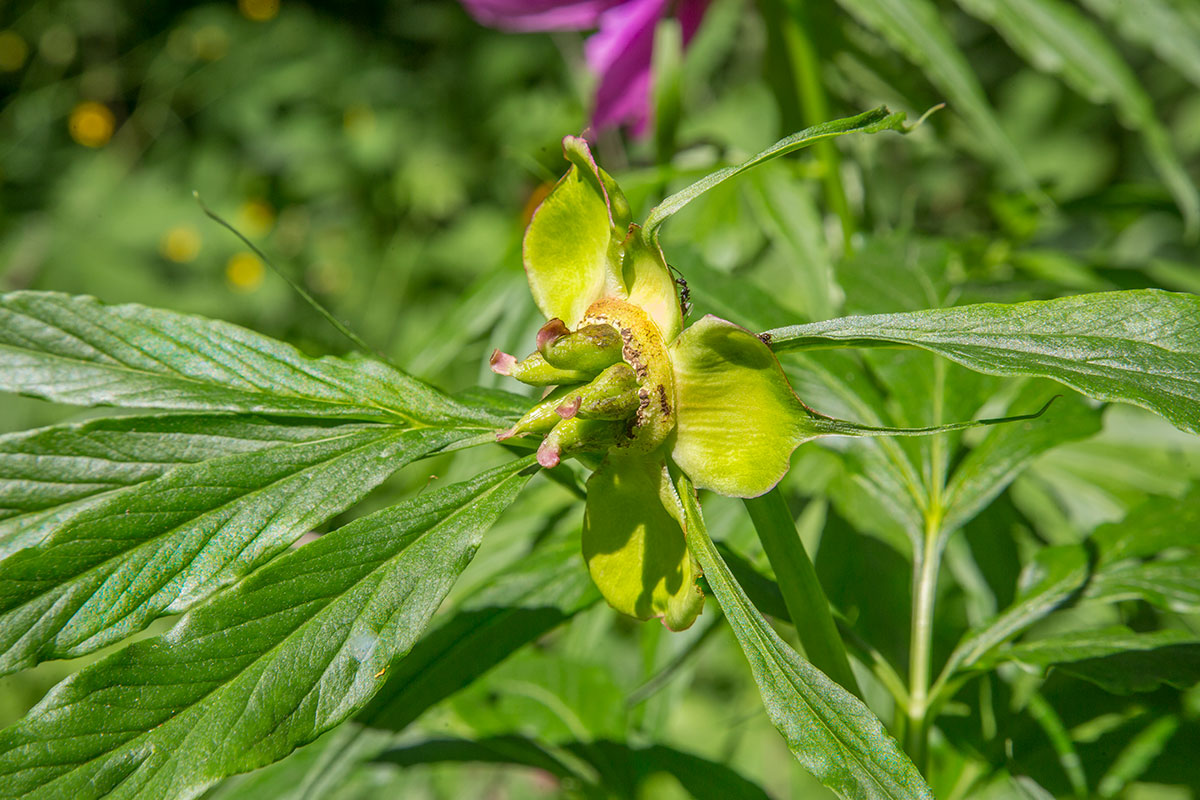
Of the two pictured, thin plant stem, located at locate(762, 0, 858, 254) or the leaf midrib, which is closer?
the leaf midrib

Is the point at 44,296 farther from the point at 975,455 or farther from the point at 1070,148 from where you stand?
the point at 1070,148

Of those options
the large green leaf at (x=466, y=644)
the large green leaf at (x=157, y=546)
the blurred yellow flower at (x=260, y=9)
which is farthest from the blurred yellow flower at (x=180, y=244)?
the large green leaf at (x=157, y=546)

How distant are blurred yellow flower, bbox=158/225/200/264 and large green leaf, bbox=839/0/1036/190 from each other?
1.94 m

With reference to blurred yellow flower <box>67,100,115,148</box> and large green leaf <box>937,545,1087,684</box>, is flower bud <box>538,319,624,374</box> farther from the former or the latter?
blurred yellow flower <box>67,100,115,148</box>

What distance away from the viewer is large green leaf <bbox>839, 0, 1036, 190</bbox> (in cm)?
65

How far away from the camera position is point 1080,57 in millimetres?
674

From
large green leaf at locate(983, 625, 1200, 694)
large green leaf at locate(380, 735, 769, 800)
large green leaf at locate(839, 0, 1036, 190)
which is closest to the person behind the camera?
large green leaf at locate(983, 625, 1200, 694)

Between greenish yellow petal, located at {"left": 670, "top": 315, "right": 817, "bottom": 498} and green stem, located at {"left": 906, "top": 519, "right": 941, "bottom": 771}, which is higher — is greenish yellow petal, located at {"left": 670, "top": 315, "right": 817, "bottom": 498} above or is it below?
above

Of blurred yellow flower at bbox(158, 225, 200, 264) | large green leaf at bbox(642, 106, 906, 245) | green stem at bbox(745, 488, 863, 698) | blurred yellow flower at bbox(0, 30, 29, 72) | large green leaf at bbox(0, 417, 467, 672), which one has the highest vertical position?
large green leaf at bbox(642, 106, 906, 245)

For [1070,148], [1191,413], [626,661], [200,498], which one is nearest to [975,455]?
[1191,413]

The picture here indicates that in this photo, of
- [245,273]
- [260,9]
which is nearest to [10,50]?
[260,9]

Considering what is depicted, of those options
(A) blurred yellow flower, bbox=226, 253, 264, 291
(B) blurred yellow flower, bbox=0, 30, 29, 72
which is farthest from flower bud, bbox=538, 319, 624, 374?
(B) blurred yellow flower, bbox=0, 30, 29, 72

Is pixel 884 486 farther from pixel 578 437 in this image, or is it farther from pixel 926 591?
pixel 578 437

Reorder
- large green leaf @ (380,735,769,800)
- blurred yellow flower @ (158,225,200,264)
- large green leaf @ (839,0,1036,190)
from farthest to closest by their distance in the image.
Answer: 1. blurred yellow flower @ (158,225,200,264)
2. large green leaf @ (839,0,1036,190)
3. large green leaf @ (380,735,769,800)
